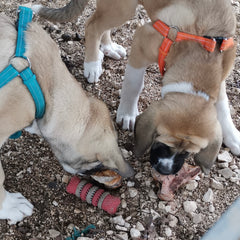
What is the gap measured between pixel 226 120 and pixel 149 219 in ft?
4.38

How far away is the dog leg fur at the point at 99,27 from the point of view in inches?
140

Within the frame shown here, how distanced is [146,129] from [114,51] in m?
1.82

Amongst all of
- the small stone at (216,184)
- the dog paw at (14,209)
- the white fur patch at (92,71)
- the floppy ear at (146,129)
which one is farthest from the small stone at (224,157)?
the dog paw at (14,209)

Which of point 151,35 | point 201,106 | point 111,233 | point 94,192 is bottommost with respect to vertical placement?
point 111,233

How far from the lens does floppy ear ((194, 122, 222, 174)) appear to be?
2734mm

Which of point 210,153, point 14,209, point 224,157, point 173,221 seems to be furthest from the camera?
point 224,157

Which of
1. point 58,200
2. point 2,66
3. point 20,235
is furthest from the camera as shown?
point 58,200

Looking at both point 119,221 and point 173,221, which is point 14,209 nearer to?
point 119,221

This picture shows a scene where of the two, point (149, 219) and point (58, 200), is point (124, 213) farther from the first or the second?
point (58, 200)

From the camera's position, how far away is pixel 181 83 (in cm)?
278

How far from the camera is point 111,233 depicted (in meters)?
2.96

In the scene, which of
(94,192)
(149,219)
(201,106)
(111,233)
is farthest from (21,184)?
(201,106)

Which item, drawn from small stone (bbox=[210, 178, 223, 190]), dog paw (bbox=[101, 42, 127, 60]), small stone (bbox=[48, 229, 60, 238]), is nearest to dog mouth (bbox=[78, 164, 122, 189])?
small stone (bbox=[48, 229, 60, 238])

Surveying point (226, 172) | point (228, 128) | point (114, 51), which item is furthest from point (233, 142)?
point (114, 51)
